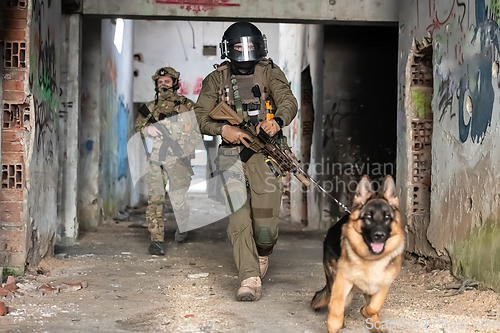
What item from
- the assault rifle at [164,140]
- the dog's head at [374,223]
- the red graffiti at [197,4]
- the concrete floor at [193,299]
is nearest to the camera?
the dog's head at [374,223]

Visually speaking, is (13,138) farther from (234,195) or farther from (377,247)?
(377,247)

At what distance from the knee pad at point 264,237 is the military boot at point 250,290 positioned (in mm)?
350

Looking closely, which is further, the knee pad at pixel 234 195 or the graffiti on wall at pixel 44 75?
the graffiti on wall at pixel 44 75

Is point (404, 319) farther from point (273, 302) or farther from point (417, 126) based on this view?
point (417, 126)

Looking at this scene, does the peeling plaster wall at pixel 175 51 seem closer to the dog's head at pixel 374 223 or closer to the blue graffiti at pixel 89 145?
the blue graffiti at pixel 89 145

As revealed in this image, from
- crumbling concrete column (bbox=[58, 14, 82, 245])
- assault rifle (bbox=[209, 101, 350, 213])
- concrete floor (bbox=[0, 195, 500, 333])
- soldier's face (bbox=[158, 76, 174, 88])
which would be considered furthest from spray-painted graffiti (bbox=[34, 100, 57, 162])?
assault rifle (bbox=[209, 101, 350, 213])

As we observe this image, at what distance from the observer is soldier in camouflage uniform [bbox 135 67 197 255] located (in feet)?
18.2

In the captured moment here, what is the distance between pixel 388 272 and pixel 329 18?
3665 millimetres

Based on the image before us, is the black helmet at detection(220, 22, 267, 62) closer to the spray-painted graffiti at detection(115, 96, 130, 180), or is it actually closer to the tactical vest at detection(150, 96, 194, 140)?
the tactical vest at detection(150, 96, 194, 140)

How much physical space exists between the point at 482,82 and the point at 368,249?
186cm

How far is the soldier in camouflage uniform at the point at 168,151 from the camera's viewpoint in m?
5.55

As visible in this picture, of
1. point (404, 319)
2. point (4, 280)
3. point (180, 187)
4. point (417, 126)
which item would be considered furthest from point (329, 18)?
point (4, 280)

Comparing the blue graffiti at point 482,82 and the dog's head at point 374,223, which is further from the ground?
the blue graffiti at point 482,82

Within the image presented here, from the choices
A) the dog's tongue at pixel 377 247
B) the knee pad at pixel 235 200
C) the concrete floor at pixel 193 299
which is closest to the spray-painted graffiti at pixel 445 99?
the concrete floor at pixel 193 299
